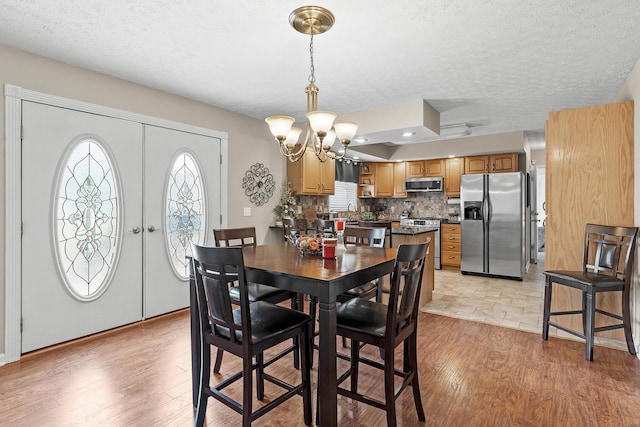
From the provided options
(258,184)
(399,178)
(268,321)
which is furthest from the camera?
(399,178)

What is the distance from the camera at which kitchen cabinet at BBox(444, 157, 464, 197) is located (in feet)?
21.8

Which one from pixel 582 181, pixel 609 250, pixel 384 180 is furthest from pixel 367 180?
pixel 609 250

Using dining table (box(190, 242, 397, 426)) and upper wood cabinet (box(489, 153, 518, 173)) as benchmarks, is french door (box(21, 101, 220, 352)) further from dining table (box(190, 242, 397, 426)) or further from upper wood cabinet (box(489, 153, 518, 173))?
upper wood cabinet (box(489, 153, 518, 173))

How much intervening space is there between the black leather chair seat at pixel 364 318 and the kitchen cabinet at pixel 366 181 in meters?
5.57

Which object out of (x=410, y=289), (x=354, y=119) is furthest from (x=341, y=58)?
(x=410, y=289)

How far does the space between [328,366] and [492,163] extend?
5843 mm

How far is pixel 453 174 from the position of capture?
672 cm

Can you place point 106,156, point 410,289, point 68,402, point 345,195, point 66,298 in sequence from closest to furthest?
point 410,289, point 68,402, point 66,298, point 106,156, point 345,195

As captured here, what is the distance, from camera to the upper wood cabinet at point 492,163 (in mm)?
6051

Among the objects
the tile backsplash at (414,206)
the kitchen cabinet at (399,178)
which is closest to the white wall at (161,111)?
the tile backsplash at (414,206)

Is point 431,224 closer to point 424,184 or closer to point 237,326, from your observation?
point 424,184

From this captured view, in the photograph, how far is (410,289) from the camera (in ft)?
5.90

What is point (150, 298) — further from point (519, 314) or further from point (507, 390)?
point (519, 314)

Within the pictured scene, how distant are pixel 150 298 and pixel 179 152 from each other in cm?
158
